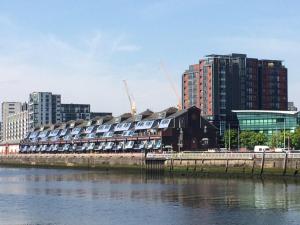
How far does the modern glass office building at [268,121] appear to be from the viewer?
588ft

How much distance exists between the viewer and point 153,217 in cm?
6059

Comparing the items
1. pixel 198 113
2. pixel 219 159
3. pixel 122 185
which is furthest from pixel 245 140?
pixel 122 185

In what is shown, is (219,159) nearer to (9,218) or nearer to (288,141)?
(288,141)

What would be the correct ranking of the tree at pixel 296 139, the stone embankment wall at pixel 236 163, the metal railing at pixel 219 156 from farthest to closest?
the tree at pixel 296 139 → the metal railing at pixel 219 156 → the stone embankment wall at pixel 236 163

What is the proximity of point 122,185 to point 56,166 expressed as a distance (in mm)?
100490

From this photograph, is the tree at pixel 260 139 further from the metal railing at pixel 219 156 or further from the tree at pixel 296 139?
the metal railing at pixel 219 156

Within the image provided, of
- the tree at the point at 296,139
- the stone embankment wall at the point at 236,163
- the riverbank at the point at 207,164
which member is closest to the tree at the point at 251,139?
the tree at the point at 296,139

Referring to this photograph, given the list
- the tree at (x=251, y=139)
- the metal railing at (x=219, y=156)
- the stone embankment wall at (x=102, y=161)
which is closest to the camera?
the metal railing at (x=219, y=156)

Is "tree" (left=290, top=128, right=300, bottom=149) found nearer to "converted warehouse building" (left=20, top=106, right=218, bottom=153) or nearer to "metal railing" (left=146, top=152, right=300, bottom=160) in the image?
"converted warehouse building" (left=20, top=106, right=218, bottom=153)

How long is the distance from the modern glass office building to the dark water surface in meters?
83.8

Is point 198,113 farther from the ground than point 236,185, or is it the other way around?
point 198,113

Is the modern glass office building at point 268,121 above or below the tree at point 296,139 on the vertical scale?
above

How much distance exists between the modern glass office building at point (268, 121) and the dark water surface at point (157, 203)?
83.8 meters

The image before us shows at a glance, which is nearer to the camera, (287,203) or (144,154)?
(287,203)
